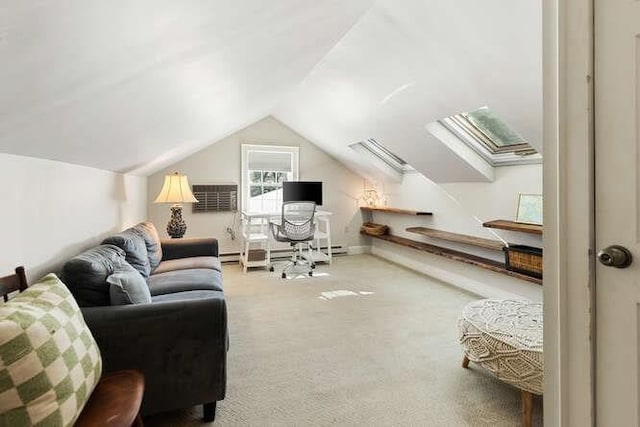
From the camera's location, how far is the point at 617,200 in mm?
793

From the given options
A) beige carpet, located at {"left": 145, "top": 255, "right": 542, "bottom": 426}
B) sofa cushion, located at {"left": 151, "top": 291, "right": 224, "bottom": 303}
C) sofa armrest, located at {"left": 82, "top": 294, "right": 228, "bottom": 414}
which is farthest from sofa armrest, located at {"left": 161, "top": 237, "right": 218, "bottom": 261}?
sofa armrest, located at {"left": 82, "top": 294, "right": 228, "bottom": 414}

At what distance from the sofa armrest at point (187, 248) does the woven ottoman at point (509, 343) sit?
2.54m

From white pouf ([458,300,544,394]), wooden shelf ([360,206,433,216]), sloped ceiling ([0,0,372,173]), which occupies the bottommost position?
white pouf ([458,300,544,394])

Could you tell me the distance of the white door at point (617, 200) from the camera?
768 mm

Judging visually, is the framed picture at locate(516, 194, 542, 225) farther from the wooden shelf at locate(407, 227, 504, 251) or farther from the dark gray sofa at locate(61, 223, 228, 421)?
the dark gray sofa at locate(61, 223, 228, 421)

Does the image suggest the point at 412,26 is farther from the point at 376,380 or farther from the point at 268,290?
the point at 268,290

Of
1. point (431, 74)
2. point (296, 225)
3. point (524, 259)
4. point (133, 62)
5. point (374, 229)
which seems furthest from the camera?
point (374, 229)

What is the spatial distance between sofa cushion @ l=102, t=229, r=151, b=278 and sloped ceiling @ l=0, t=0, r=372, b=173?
597 mm

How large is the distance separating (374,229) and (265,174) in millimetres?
2094

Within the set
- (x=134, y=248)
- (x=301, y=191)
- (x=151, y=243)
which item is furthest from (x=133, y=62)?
(x=301, y=191)

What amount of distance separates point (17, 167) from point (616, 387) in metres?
2.44

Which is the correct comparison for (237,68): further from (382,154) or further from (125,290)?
(382,154)

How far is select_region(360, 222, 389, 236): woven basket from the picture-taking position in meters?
5.60

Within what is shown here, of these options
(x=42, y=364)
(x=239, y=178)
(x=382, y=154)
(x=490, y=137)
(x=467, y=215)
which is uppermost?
(x=382, y=154)
